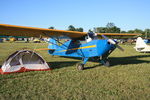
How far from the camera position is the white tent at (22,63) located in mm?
6730

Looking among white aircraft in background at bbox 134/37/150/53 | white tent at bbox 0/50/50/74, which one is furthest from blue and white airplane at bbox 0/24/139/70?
white aircraft in background at bbox 134/37/150/53

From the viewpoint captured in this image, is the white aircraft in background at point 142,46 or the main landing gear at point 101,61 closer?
the main landing gear at point 101,61

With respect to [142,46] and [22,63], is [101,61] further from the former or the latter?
[142,46]

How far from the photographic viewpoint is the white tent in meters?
6.73

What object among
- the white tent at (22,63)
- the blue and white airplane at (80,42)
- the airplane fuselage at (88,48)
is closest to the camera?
the white tent at (22,63)

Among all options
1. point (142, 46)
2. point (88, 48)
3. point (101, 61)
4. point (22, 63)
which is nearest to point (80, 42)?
point (88, 48)

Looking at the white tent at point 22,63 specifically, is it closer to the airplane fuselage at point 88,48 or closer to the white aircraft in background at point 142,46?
the airplane fuselage at point 88,48

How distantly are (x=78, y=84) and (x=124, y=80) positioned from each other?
1.82m

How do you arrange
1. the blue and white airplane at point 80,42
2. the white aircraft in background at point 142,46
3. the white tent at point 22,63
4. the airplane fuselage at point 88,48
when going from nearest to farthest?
the white tent at point 22,63 < the blue and white airplane at point 80,42 < the airplane fuselage at point 88,48 < the white aircraft in background at point 142,46

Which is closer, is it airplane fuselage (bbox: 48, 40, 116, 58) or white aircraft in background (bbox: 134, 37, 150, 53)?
airplane fuselage (bbox: 48, 40, 116, 58)

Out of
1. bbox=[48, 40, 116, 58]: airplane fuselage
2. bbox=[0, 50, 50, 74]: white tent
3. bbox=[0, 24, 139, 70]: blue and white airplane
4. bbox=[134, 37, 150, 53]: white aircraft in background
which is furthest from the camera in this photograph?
bbox=[134, 37, 150, 53]: white aircraft in background

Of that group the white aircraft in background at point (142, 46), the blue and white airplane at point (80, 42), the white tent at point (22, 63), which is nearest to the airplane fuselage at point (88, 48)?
the blue and white airplane at point (80, 42)

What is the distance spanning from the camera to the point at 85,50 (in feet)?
28.0

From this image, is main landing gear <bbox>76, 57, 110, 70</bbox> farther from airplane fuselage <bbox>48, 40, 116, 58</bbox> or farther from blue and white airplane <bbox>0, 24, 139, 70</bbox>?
airplane fuselage <bbox>48, 40, 116, 58</bbox>
